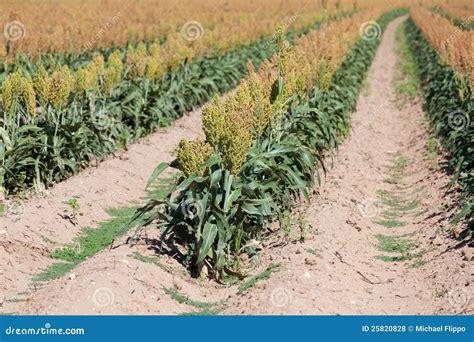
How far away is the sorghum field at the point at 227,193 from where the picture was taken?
591 centimetres

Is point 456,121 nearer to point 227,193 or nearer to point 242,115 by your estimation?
point 242,115

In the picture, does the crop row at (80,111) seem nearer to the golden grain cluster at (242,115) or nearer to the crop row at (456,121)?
the golden grain cluster at (242,115)

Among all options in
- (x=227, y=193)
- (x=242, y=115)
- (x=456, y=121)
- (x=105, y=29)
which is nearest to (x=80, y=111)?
(x=242, y=115)

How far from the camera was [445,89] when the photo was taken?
1359 centimetres

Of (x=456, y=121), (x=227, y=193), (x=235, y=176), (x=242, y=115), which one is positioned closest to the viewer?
(x=227, y=193)

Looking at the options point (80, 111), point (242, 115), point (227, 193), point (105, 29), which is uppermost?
point (242, 115)

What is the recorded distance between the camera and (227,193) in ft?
20.2

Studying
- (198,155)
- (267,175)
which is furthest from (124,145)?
(198,155)

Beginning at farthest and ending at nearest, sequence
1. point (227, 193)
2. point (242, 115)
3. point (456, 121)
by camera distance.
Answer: point (456, 121) < point (242, 115) < point (227, 193)

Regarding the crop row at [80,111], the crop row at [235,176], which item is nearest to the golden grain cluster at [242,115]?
the crop row at [235,176]

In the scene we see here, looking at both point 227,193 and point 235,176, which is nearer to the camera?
point 227,193

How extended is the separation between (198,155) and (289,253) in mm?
1237

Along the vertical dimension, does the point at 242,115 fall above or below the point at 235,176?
above

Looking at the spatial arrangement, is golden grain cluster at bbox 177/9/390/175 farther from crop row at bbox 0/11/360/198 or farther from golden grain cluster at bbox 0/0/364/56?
golden grain cluster at bbox 0/0/364/56
